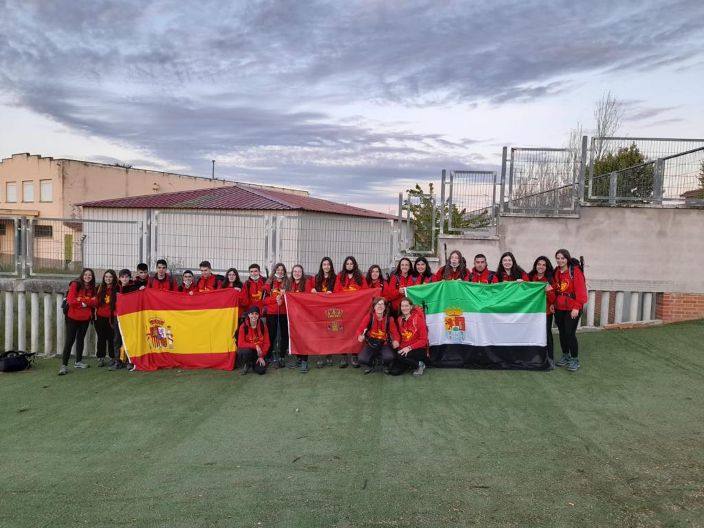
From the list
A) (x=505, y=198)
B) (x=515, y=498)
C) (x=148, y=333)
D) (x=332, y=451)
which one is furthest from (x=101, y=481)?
(x=505, y=198)

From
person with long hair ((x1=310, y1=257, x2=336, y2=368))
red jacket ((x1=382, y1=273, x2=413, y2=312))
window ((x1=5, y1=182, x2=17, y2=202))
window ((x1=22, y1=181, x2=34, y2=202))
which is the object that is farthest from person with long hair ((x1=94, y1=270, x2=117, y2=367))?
window ((x1=5, y1=182, x2=17, y2=202))

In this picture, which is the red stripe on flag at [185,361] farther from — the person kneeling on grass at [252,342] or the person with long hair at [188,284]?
the person with long hair at [188,284]

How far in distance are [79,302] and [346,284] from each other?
420cm

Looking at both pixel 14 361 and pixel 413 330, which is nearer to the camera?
pixel 413 330

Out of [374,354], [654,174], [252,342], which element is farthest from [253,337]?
[654,174]

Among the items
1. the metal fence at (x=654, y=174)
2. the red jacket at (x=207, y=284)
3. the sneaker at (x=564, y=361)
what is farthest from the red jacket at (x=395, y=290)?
the metal fence at (x=654, y=174)

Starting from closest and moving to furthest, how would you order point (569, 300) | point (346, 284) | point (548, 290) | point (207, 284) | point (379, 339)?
point (569, 300) < point (379, 339) < point (548, 290) < point (346, 284) < point (207, 284)

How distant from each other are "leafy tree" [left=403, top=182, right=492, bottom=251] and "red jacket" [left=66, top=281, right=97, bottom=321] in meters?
6.31

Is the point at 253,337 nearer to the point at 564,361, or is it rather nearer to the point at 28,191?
the point at 564,361

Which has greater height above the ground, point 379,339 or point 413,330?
point 413,330

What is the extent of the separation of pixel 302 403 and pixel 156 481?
2287 mm

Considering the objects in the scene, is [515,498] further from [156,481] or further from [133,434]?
[133,434]

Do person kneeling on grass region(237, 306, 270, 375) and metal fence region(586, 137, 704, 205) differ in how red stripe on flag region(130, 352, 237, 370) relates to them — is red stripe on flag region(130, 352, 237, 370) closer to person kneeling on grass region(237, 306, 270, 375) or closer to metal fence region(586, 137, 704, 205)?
person kneeling on grass region(237, 306, 270, 375)

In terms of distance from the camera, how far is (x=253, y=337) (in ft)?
26.8
